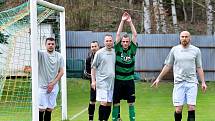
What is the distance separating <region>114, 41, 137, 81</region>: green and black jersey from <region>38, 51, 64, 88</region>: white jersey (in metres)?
1.28

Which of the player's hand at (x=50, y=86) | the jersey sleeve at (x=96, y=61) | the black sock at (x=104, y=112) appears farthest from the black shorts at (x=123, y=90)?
the player's hand at (x=50, y=86)

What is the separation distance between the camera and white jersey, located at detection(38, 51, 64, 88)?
10211mm

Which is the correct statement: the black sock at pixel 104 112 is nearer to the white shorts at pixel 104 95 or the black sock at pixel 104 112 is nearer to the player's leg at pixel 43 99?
the white shorts at pixel 104 95

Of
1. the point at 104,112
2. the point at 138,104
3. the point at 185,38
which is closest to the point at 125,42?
the point at 185,38

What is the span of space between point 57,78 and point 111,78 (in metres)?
1.12

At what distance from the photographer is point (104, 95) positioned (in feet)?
34.8

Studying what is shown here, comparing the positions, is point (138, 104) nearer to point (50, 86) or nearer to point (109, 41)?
point (109, 41)

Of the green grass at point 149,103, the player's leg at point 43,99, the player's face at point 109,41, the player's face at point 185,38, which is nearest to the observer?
the player's face at point 185,38

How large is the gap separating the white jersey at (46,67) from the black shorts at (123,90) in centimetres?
133

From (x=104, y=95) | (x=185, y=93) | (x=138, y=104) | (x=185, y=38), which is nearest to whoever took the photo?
(x=185, y=38)

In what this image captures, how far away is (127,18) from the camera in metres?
10.6

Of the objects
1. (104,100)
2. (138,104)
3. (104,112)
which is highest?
(104,100)

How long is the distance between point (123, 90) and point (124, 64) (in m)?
0.56

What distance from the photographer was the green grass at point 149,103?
1361 cm
